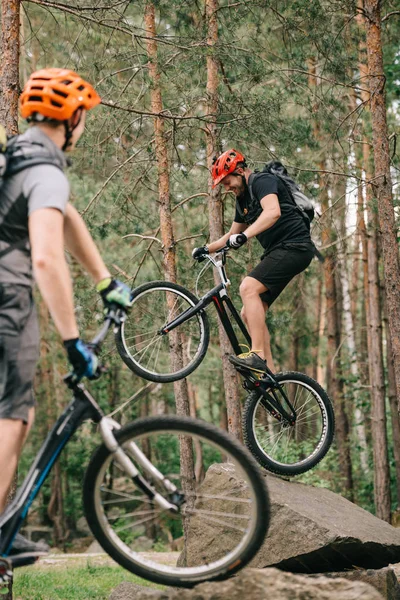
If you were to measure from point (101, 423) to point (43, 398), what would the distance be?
71.5ft

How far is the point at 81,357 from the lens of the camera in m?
3.30

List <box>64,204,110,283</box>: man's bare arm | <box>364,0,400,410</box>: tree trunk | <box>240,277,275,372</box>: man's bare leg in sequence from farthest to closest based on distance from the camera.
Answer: <box>364,0,400,410</box>: tree trunk → <box>240,277,275,372</box>: man's bare leg → <box>64,204,110,283</box>: man's bare arm

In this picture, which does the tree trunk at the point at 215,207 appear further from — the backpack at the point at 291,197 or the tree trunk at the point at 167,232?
the backpack at the point at 291,197

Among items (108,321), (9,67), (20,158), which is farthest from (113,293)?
(9,67)

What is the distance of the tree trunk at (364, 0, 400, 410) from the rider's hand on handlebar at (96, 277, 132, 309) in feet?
21.1

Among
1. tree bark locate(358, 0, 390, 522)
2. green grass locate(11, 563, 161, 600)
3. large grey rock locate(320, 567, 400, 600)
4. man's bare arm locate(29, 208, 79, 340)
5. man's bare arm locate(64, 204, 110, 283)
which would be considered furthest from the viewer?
tree bark locate(358, 0, 390, 522)

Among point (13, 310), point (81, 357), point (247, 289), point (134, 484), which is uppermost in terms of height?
point (247, 289)

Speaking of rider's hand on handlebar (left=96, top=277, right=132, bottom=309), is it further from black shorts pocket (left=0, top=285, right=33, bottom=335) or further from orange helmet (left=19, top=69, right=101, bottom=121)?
orange helmet (left=19, top=69, right=101, bottom=121)

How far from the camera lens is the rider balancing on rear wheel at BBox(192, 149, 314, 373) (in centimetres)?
625

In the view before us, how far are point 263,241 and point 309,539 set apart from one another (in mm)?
2621

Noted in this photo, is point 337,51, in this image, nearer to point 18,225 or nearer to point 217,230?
point 217,230

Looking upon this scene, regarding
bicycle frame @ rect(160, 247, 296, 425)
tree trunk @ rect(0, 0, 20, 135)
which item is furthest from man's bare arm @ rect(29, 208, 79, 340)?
tree trunk @ rect(0, 0, 20, 135)

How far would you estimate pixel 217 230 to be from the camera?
10.6m

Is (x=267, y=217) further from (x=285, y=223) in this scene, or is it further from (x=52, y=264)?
(x=52, y=264)
